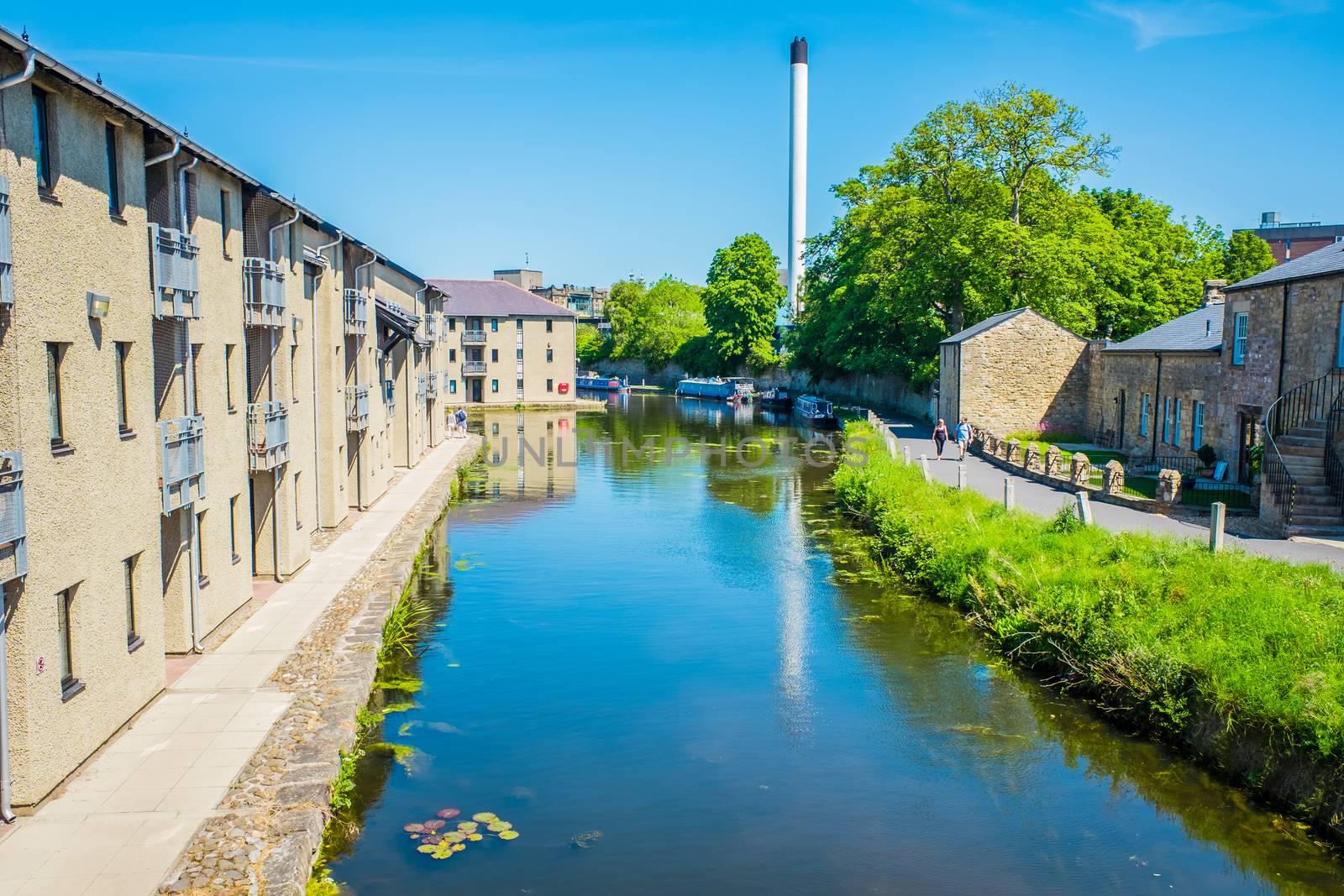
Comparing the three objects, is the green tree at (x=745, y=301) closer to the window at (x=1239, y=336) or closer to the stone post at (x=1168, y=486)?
the window at (x=1239, y=336)

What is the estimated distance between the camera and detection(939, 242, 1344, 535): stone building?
780 inches

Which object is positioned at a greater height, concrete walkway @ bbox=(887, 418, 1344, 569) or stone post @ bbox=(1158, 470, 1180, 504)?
stone post @ bbox=(1158, 470, 1180, 504)

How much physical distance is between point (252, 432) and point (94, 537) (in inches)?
247

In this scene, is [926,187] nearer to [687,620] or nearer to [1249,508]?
[1249,508]

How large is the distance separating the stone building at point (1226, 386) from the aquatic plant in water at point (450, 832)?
15509 mm

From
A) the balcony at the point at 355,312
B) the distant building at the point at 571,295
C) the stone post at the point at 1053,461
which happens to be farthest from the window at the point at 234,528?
the distant building at the point at 571,295

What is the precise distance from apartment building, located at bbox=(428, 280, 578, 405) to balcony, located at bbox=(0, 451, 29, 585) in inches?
2233

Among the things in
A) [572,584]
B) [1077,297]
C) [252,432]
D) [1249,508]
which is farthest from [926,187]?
[252,432]

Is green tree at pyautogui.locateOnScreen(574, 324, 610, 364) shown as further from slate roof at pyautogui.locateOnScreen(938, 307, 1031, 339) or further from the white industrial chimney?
slate roof at pyautogui.locateOnScreen(938, 307, 1031, 339)

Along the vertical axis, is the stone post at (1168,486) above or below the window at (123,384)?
below

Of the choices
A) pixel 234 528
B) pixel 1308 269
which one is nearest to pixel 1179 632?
pixel 1308 269

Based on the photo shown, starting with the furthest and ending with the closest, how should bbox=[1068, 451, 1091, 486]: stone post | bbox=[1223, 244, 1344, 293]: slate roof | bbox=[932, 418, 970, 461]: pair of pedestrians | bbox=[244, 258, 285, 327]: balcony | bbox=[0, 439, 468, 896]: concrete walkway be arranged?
1. bbox=[932, 418, 970, 461]: pair of pedestrians
2. bbox=[1068, 451, 1091, 486]: stone post
3. bbox=[1223, 244, 1344, 293]: slate roof
4. bbox=[244, 258, 285, 327]: balcony
5. bbox=[0, 439, 468, 896]: concrete walkway

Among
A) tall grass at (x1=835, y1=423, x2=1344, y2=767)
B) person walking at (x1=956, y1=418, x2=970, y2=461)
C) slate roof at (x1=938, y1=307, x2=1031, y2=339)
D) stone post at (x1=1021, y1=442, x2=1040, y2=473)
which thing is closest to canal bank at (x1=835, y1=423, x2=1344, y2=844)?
tall grass at (x1=835, y1=423, x2=1344, y2=767)

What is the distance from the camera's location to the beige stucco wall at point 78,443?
348 inches
